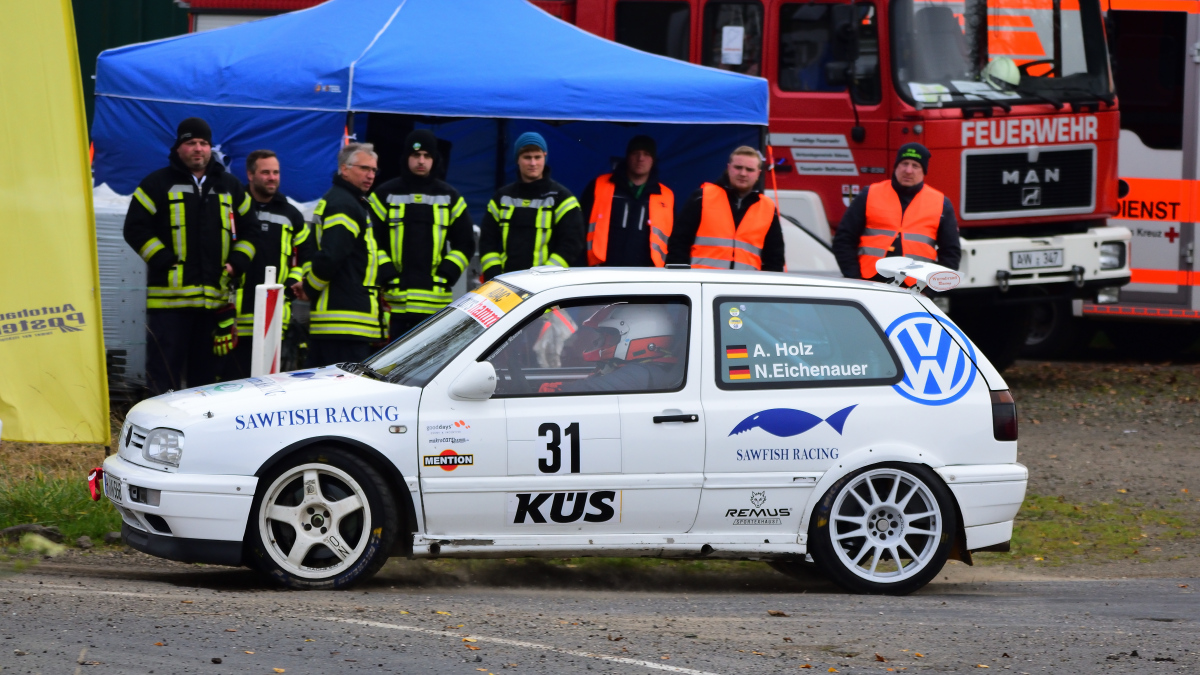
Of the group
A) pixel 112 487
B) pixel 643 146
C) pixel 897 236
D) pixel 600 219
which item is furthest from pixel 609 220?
pixel 112 487

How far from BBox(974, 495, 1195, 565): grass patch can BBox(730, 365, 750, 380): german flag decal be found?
2.26m

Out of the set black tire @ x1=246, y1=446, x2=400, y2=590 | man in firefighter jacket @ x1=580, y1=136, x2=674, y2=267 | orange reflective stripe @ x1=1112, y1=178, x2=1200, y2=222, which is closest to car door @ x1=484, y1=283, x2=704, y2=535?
black tire @ x1=246, y1=446, x2=400, y2=590

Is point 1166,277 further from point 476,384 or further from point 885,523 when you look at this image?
point 476,384

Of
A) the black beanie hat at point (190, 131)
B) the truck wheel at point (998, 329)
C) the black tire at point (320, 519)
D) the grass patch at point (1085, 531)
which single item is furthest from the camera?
the truck wheel at point (998, 329)

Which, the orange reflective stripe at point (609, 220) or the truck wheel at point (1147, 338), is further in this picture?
the truck wheel at point (1147, 338)

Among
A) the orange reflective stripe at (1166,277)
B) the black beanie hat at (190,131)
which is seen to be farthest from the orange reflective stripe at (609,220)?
the orange reflective stripe at (1166,277)

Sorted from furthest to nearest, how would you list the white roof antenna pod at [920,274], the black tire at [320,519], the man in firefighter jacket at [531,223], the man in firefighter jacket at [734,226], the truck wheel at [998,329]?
1. the truck wheel at [998,329]
2. the man in firefighter jacket at [734,226]
3. the man in firefighter jacket at [531,223]
4. the white roof antenna pod at [920,274]
5. the black tire at [320,519]

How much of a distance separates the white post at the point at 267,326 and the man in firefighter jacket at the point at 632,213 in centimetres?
267

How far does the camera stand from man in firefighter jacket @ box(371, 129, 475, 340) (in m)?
9.55

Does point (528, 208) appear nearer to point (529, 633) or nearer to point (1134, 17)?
point (529, 633)

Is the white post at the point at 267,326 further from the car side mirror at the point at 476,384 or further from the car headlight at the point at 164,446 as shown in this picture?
the car side mirror at the point at 476,384

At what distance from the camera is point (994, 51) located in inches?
500

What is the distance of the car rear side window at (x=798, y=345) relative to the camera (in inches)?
273

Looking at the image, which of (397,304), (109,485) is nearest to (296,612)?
(109,485)
